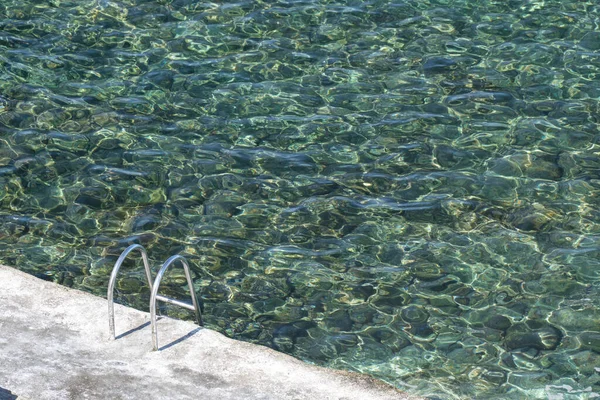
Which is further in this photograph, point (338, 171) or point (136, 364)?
point (338, 171)

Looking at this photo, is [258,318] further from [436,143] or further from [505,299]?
[436,143]

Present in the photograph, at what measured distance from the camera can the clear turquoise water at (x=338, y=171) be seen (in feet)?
19.5

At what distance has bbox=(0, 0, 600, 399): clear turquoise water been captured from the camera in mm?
5953

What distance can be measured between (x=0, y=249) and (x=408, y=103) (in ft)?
12.4

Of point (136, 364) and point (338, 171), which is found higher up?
point (338, 171)

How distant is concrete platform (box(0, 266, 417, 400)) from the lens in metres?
4.87

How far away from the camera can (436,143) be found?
308 inches

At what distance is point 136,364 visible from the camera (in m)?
5.04

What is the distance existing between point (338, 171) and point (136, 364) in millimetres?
2975

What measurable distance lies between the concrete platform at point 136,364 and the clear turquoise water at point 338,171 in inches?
24.5

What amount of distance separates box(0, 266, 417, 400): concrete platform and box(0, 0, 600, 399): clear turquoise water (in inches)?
24.5

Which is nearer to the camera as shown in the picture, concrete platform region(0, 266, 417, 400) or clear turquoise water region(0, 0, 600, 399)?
concrete platform region(0, 266, 417, 400)

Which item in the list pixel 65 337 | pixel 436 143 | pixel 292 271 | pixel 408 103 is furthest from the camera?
pixel 408 103

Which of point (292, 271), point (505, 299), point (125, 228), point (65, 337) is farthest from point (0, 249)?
point (505, 299)
